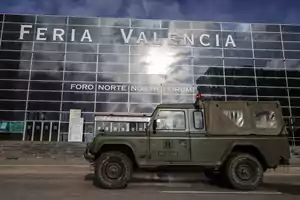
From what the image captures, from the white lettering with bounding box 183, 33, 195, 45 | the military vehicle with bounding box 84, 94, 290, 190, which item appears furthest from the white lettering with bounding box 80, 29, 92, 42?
the military vehicle with bounding box 84, 94, 290, 190

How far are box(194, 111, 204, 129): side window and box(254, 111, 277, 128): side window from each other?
166 centimetres

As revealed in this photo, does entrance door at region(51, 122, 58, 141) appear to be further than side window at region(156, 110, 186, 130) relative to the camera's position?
Yes

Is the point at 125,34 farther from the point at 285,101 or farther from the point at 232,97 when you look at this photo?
the point at 285,101

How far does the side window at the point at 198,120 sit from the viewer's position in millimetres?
9602

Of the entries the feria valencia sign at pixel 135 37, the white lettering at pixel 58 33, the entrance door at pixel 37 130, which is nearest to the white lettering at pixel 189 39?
the feria valencia sign at pixel 135 37

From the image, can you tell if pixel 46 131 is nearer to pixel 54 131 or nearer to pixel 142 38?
pixel 54 131

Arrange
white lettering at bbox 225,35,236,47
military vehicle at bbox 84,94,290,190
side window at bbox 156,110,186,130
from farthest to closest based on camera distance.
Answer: white lettering at bbox 225,35,236,47 → side window at bbox 156,110,186,130 → military vehicle at bbox 84,94,290,190

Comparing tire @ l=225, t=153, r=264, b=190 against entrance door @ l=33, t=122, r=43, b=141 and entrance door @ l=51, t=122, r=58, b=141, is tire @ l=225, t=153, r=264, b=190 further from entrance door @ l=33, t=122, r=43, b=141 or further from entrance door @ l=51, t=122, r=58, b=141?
entrance door @ l=33, t=122, r=43, b=141

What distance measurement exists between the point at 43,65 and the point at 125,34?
1040cm

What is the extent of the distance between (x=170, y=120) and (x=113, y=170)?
86.4 inches

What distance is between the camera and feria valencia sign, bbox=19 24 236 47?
127 ft

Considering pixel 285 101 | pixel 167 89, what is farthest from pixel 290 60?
pixel 167 89

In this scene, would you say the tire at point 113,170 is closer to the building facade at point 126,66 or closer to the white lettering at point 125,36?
the building facade at point 126,66

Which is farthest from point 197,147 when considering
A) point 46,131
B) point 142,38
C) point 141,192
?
point 142,38
